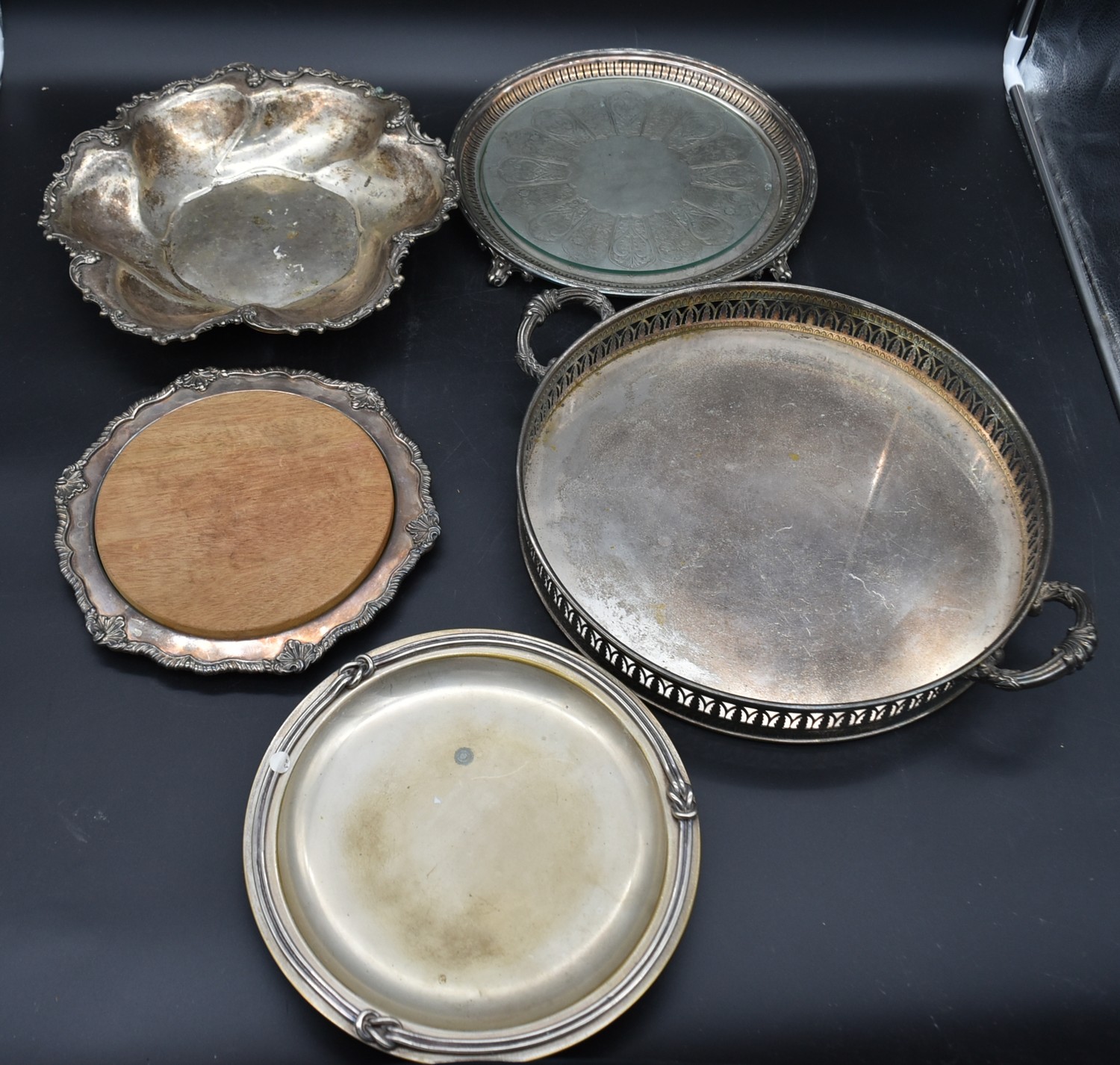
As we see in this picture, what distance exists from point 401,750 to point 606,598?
0.45m

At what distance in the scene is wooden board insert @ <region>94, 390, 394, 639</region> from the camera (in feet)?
6.58

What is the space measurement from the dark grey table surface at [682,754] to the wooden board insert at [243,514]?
14cm

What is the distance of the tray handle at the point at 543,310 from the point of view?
220 centimetres

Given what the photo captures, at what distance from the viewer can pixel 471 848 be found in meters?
1.84

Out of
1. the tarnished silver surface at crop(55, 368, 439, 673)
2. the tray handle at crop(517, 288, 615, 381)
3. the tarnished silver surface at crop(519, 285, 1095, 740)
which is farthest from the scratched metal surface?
the tarnished silver surface at crop(55, 368, 439, 673)

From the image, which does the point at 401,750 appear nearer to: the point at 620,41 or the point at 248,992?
the point at 248,992

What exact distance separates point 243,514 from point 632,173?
4.24 feet

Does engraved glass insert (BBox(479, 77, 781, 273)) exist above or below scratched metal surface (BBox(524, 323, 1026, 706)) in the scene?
above

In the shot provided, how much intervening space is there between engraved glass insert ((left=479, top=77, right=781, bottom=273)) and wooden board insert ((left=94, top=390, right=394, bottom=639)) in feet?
2.41

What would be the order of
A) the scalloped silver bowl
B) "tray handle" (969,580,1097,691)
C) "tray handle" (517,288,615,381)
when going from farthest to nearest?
the scalloped silver bowl, "tray handle" (517,288,615,381), "tray handle" (969,580,1097,691)

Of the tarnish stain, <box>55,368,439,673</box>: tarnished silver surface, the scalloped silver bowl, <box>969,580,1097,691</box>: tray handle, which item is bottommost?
the tarnish stain

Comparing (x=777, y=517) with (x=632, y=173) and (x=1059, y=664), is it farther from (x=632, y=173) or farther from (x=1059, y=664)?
(x=632, y=173)

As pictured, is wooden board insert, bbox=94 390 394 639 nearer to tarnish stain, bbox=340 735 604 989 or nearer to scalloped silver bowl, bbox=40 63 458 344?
scalloped silver bowl, bbox=40 63 458 344

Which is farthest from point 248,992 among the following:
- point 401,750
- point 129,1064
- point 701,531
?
point 701,531
